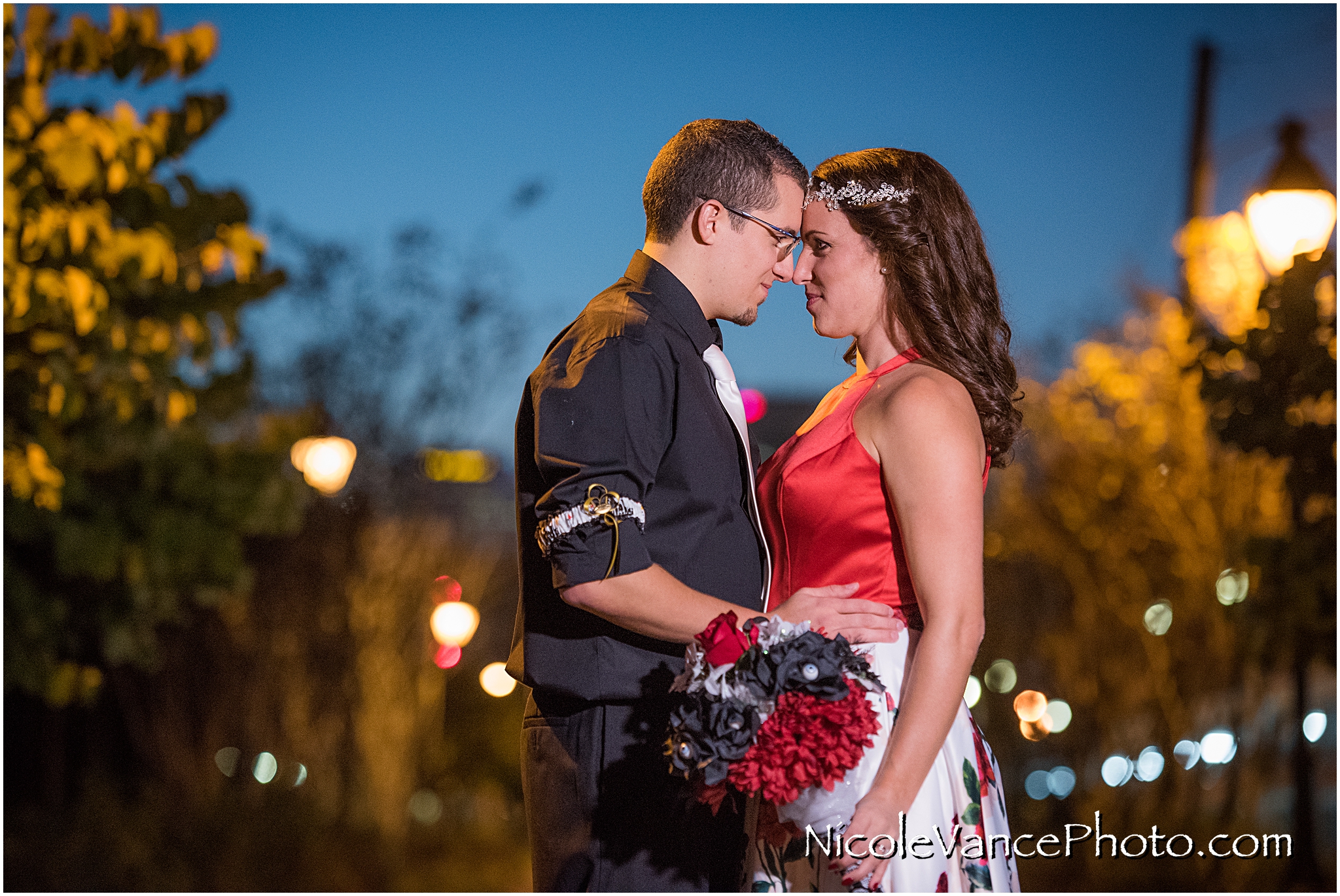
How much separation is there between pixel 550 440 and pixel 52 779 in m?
7.94

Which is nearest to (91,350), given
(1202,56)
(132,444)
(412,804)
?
(132,444)

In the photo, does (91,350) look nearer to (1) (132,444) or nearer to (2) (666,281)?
(1) (132,444)

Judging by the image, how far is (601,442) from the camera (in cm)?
227

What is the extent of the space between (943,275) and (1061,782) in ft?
22.4

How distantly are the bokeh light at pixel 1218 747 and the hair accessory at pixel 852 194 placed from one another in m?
6.48

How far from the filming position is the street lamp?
5.32 metres

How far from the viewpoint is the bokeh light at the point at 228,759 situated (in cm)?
858

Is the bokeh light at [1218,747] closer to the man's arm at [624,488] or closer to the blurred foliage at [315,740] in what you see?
the blurred foliage at [315,740]

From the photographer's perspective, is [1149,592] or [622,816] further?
[1149,592]

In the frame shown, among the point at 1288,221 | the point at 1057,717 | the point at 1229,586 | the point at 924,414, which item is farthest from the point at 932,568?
the point at 1057,717

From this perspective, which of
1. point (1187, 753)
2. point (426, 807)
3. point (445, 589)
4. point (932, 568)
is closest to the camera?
point (932, 568)

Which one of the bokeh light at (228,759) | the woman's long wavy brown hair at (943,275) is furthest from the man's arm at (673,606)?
the bokeh light at (228,759)

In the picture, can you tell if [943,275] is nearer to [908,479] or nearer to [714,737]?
[908,479]

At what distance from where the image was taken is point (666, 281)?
260 centimetres
